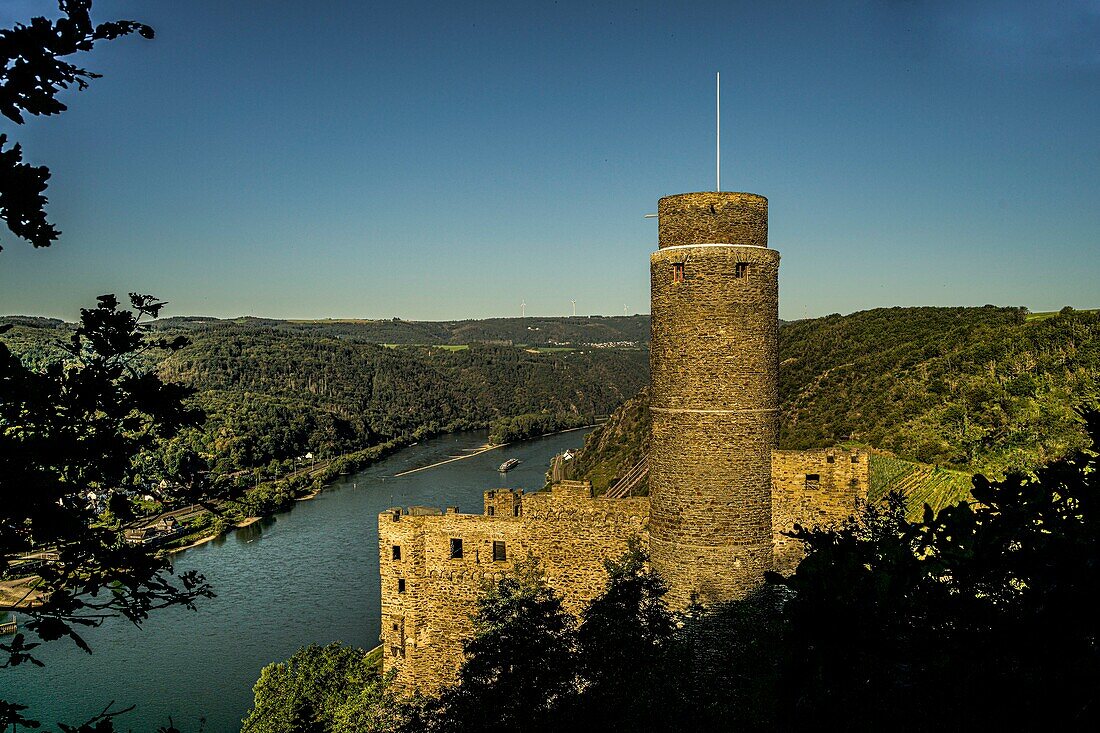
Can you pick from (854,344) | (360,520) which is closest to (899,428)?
(854,344)

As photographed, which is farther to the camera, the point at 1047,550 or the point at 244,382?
the point at 244,382

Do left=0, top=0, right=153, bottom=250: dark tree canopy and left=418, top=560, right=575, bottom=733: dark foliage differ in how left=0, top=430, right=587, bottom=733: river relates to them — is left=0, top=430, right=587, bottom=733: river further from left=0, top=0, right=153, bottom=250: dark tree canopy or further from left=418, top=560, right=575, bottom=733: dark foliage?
left=0, top=0, right=153, bottom=250: dark tree canopy

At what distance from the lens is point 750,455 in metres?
14.0

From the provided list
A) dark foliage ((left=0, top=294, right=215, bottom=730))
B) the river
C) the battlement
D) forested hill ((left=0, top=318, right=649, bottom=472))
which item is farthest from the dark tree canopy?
forested hill ((left=0, top=318, right=649, bottom=472))

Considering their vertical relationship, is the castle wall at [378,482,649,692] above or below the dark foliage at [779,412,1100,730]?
below

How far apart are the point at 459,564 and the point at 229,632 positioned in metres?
32.9

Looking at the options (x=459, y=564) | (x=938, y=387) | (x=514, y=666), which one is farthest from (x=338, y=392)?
(x=514, y=666)

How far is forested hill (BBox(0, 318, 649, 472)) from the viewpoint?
374 ft

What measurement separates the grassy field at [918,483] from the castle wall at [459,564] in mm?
6431

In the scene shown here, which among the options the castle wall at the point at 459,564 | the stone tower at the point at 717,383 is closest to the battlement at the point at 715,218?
the stone tower at the point at 717,383

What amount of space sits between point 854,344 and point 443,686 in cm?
5646

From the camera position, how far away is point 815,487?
14469mm

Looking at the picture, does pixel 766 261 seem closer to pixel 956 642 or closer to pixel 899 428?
pixel 956 642

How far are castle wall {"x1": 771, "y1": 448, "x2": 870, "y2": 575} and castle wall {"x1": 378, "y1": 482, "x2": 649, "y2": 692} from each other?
350 centimetres
